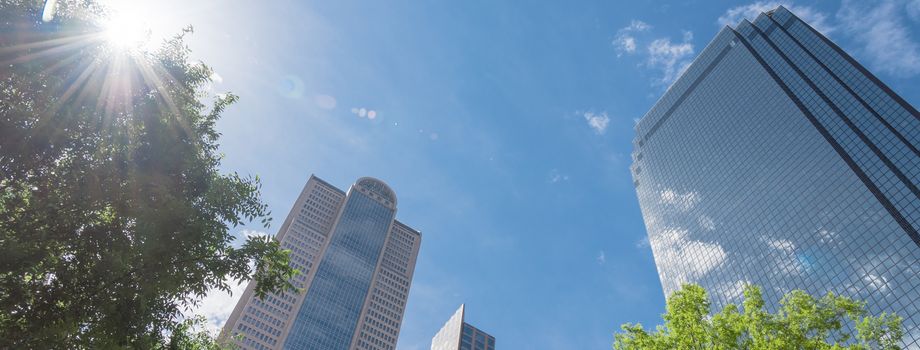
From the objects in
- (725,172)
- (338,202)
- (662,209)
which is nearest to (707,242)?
(725,172)

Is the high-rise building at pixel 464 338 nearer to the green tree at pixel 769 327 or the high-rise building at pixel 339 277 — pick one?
the high-rise building at pixel 339 277

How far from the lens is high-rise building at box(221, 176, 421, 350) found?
12269cm

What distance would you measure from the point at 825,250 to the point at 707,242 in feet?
92.4

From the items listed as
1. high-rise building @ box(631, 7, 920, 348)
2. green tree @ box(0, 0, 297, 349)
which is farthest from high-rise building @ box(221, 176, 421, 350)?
green tree @ box(0, 0, 297, 349)

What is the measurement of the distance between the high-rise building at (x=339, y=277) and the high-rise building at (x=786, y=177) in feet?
265

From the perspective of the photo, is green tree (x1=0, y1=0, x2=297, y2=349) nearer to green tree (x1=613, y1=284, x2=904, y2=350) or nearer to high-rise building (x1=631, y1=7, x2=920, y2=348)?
green tree (x1=613, y1=284, x2=904, y2=350)

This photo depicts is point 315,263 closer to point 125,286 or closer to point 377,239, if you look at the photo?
point 377,239

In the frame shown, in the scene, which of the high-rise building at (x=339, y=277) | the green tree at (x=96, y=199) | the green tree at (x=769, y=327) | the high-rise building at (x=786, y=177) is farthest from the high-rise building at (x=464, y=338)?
the green tree at (x=96, y=199)

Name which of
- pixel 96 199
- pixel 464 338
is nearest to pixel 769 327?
pixel 96 199

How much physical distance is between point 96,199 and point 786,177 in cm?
11778

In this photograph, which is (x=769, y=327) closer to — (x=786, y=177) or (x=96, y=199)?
(x=96, y=199)

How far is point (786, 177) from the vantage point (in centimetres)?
10181

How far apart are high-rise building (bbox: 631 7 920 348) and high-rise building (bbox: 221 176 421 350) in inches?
3179

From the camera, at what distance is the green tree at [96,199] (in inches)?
453
